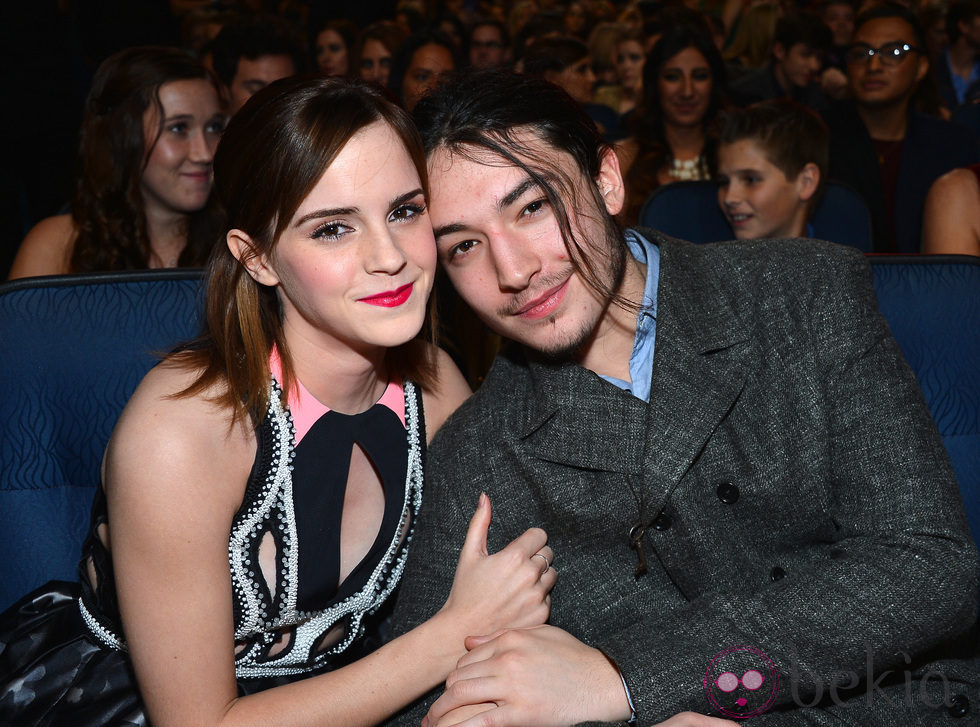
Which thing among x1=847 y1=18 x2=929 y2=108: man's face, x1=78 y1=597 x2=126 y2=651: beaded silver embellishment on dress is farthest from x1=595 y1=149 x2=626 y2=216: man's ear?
x1=847 y1=18 x2=929 y2=108: man's face

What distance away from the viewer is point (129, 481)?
1.30 m

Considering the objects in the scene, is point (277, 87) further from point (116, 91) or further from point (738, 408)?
point (116, 91)

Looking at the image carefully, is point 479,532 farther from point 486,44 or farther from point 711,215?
point 486,44

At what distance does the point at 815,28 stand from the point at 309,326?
4.90m

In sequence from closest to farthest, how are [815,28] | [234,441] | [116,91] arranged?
[234,441] < [116,91] < [815,28]

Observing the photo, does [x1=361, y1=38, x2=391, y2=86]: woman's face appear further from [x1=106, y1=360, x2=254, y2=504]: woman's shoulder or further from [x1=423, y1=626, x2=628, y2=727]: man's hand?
[x1=423, y1=626, x2=628, y2=727]: man's hand

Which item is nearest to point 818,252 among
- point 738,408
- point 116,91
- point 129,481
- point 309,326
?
point 738,408

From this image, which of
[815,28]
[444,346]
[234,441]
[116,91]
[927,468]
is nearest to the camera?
[927,468]

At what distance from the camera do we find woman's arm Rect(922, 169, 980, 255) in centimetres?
281

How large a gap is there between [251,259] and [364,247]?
202mm

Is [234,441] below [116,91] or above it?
below

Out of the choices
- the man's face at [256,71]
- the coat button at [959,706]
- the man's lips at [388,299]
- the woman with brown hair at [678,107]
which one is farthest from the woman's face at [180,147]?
the coat button at [959,706]

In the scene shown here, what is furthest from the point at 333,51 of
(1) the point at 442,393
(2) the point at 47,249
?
(1) the point at 442,393

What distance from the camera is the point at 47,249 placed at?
2.68 metres
